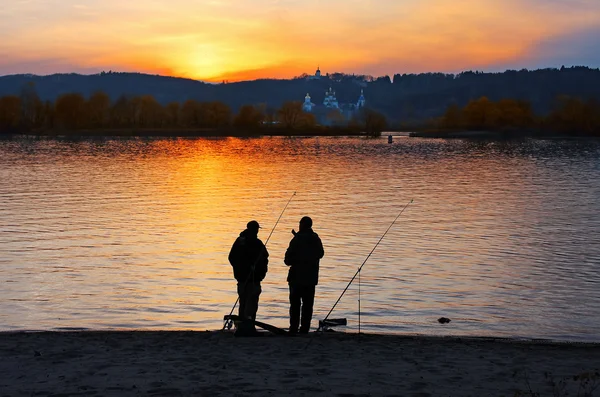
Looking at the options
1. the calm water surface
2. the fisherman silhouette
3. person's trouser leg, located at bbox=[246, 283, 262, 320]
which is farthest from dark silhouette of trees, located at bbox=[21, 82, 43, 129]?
the fisherman silhouette

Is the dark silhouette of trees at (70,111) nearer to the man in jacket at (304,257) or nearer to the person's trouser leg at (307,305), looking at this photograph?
the person's trouser leg at (307,305)

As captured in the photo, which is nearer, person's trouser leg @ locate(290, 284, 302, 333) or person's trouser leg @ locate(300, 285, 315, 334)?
person's trouser leg @ locate(300, 285, 315, 334)

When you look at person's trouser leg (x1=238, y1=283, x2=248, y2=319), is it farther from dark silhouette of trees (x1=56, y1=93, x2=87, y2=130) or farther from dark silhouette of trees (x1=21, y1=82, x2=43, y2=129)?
dark silhouette of trees (x1=56, y1=93, x2=87, y2=130)

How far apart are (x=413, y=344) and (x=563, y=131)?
19265 centimetres

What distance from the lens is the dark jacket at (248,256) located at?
13570mm

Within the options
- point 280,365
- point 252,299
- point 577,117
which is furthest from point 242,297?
point 577,117

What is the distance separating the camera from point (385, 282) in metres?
20.8

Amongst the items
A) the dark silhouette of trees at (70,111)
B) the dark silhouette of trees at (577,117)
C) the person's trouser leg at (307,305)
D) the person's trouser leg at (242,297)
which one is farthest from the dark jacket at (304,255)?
the dark silhouette of trees at (70,111)

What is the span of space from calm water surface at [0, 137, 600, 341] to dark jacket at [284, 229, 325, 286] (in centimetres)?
284

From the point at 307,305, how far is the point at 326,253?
37.5 ft

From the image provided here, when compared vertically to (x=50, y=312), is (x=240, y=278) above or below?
above

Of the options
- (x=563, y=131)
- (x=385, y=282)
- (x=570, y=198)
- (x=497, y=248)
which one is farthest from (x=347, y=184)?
(x=563, y=131)

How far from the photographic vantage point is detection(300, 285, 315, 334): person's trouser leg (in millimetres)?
13953

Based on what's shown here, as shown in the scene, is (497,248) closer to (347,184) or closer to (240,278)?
(240,278)
